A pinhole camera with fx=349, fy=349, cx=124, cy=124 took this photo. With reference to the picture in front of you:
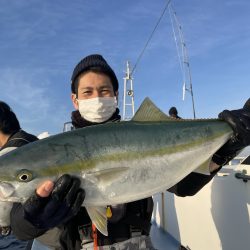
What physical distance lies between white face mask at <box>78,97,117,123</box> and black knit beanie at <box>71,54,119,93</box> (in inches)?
11.1

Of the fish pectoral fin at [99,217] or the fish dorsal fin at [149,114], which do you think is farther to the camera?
the fish dorsal fin at [149,114]

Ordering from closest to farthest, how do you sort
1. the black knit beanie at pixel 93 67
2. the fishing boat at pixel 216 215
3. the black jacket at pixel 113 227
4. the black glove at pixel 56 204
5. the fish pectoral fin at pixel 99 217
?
the black glove at pixel 56 204
the fish pectoral fin at pixel 99 217
the black jacket at pixel 113 227
the black knit beanie at pixel 93 67
the fishing boat at pixel 216 215

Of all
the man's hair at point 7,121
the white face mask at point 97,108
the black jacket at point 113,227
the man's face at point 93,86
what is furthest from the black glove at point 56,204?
the man's hair at point 7,121

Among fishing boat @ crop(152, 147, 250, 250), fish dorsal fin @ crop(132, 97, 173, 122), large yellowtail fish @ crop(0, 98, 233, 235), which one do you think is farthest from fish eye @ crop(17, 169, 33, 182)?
fishing boat @ crop(152, 147, 250, 250)

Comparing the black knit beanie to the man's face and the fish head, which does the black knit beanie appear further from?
the fish head

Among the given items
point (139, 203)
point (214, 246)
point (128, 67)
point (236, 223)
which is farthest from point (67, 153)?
point (128, 67)

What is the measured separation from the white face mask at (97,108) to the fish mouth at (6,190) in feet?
4.16

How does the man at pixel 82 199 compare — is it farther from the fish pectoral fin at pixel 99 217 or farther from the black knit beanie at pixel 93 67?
the fish pectoral fin at pixel 99 217

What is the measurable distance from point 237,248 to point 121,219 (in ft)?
7.32

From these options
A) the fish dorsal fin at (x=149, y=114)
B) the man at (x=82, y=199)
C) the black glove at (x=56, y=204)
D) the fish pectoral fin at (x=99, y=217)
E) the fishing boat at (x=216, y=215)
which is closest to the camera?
the black glove at (x=56, y=204)

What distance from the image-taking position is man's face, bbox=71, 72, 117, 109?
3.66 meters

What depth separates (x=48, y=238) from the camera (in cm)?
358

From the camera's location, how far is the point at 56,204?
271cm

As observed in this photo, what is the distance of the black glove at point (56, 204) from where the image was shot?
8.45 ft
